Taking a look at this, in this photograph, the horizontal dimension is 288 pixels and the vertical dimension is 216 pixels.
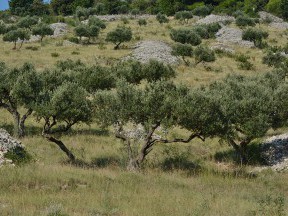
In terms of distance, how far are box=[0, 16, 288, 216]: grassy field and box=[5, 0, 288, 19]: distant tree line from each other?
10614cm

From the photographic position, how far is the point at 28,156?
73.4 feet

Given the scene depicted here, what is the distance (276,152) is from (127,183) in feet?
47.5

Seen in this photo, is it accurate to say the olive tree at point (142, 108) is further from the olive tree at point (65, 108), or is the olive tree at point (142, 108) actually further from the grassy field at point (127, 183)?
the olive tree at point (65, 108)

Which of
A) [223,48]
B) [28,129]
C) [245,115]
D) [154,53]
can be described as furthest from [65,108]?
[223,48]

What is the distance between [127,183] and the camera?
1711 cm

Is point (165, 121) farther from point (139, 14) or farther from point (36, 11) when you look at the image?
point (36, 11)

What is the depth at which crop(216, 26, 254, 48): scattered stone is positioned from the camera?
8381 cm

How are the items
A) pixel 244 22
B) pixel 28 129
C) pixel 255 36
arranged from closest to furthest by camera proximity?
1. pixel 28 129
2. pixel 255 36
3. pixel 244 22

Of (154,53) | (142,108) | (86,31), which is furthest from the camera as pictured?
(86,31)

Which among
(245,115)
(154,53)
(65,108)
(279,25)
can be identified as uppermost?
(65,108)

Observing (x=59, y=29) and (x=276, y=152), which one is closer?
(x=276, y=152)

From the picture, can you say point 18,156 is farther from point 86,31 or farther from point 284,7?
point 284,7

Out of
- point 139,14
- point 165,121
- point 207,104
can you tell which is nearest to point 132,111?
point 165,121

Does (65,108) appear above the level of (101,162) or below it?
above
